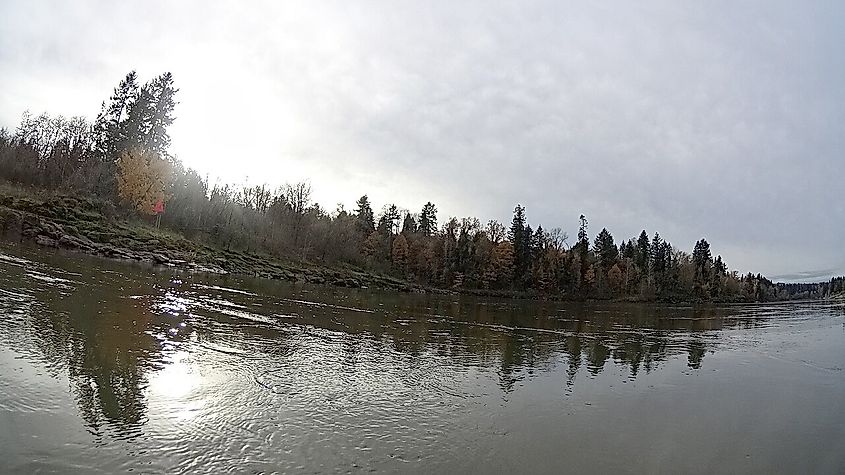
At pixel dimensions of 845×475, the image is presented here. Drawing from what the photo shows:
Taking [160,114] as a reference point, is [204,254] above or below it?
below

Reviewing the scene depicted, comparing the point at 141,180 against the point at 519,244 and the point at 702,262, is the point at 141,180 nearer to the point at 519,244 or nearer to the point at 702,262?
the point at 519,244

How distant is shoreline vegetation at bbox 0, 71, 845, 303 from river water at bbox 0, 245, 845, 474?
31.7 metres

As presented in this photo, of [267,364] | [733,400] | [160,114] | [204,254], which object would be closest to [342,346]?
[267,364]

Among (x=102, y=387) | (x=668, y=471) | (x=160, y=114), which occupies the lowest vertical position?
(x=668, y=471)

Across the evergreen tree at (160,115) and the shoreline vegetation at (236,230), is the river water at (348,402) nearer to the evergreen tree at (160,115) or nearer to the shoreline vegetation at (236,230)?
the shoreline vegetation at (236,230)

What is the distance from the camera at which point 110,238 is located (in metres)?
41.9

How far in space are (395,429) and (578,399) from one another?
5.21 metres

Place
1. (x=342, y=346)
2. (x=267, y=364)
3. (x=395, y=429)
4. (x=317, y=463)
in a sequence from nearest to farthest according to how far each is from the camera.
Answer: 1. (x=317, y=463)
2. (x=395, y=429)
3. (x=267, y=364)
4. (x=342, y=346)

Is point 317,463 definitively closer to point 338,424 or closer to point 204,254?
point 338,424

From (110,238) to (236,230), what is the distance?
2543 cm

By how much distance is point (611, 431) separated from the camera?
8.62 m

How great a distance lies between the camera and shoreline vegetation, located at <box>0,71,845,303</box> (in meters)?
44.0

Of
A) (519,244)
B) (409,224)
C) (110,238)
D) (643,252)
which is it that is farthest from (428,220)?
(110,238)

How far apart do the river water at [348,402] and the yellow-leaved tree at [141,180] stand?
41.6 meters
